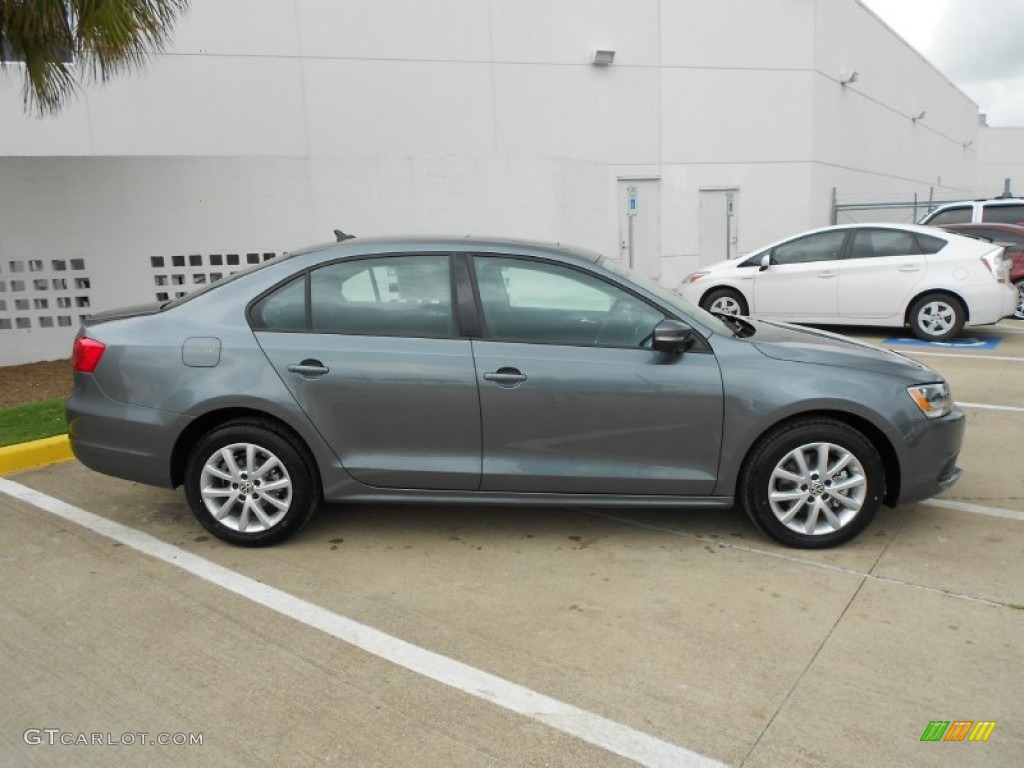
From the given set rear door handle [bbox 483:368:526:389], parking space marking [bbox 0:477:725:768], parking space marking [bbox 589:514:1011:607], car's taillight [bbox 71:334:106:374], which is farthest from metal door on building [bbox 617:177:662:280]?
parking space marking [bbox 0:477:725:768]

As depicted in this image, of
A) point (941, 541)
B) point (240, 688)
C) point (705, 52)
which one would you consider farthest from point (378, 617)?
point (705, 52)

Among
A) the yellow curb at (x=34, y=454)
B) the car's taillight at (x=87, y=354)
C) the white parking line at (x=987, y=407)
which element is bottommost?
the white parking line at (x=987, y=407)

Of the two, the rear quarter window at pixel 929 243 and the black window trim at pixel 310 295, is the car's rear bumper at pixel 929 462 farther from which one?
the rear quarter window at pixel 929 243

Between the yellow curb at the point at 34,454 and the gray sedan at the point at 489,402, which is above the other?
the gray sedan at the point at 489,402

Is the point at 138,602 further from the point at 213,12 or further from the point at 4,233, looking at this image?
the point at 213,12

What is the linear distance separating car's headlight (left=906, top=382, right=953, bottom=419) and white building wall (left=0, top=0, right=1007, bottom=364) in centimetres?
817

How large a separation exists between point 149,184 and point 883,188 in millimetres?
20175

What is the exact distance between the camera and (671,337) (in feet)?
12.5

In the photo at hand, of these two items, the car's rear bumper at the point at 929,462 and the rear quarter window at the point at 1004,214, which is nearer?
the car's rear bumper at the point at 929,462

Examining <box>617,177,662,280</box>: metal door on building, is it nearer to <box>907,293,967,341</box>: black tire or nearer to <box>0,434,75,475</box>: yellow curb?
<box>907,293,967,341</box>: black tire

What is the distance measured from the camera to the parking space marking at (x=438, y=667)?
8.49ft

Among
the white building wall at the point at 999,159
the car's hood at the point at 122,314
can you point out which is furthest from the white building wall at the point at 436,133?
the white building wall at the point at 999,159

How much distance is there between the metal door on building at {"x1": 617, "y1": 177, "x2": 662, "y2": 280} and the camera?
1543 cm

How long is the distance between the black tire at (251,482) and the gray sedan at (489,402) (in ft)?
0.03
